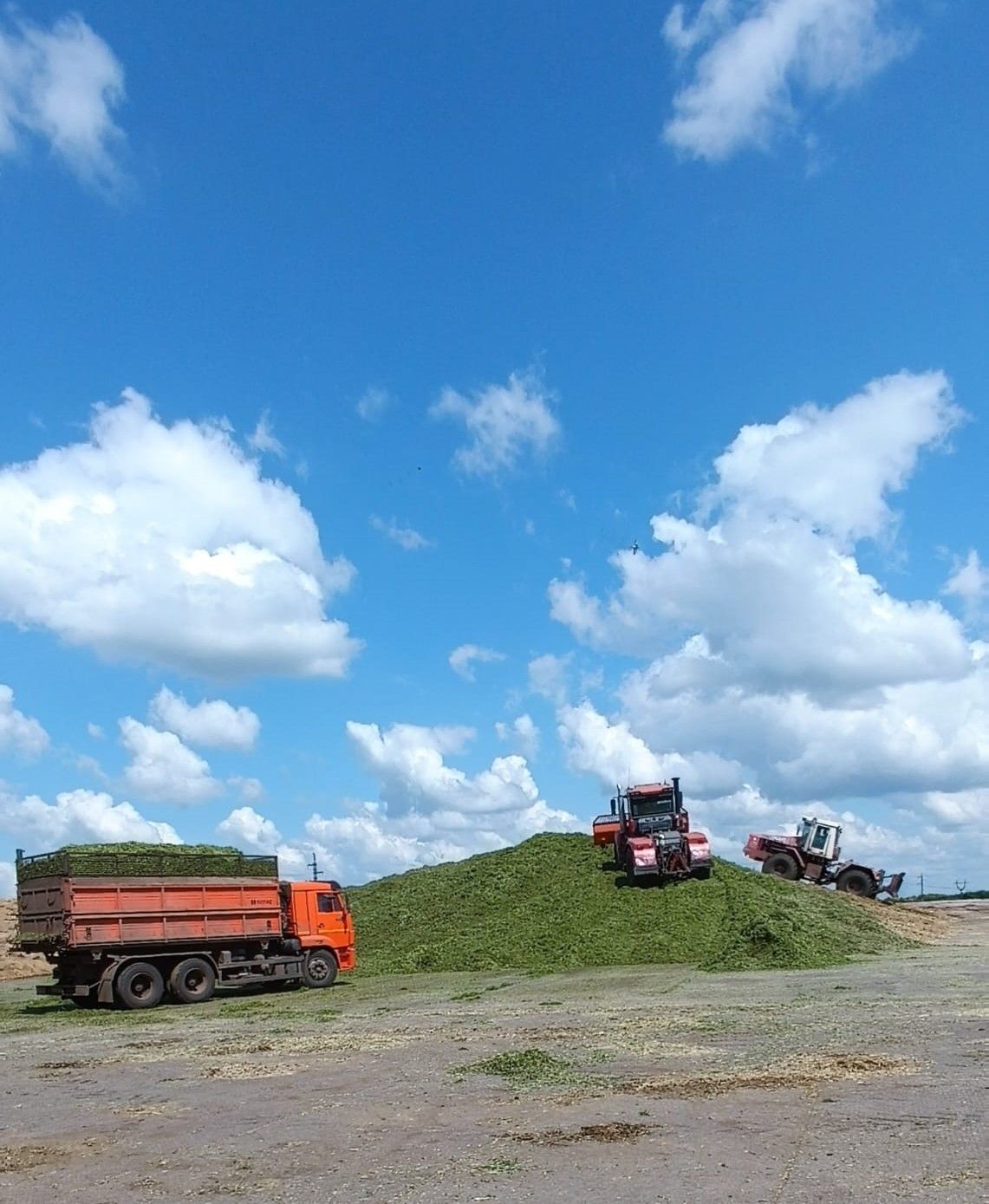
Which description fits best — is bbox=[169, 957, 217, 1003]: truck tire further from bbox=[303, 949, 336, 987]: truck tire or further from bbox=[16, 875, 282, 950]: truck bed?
bbox=[303, 949, 336, 987]: truck tire

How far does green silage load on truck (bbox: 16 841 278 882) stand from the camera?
27161 millimetres

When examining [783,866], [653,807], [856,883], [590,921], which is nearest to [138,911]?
[590,921]

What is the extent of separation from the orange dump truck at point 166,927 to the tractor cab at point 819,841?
27.5 metres

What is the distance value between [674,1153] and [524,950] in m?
23.7

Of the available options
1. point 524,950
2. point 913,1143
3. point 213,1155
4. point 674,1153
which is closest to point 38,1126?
point 213,1155

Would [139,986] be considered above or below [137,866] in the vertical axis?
below

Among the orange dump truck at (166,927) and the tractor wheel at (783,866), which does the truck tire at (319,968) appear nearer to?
the orange dump truck at (166,927)

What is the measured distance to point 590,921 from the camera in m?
34.4

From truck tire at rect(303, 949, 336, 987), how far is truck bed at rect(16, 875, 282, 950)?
4.44 ft

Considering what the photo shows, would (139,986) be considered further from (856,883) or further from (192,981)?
(856,883)

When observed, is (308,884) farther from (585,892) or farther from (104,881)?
(585,892)

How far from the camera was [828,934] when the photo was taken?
33.3 m

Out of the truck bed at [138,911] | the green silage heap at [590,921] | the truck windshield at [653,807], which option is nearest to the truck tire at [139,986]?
the truck bed at [138,911]

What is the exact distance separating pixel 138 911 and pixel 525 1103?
685 inches
